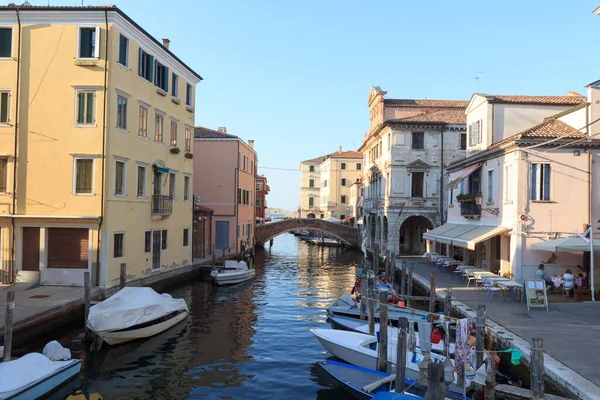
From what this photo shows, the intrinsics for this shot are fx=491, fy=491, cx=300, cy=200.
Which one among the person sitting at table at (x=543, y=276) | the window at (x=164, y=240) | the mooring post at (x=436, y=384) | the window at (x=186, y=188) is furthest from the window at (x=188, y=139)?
the mooring post at (x=436, y=384)

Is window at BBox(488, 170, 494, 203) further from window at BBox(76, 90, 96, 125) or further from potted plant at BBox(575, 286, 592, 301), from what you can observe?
window at BBox(76, 90, 96, 125)

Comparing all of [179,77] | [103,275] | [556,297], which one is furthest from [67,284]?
[556,297]

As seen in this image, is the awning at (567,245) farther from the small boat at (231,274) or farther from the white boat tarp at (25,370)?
the white boat tarp at (25,370)

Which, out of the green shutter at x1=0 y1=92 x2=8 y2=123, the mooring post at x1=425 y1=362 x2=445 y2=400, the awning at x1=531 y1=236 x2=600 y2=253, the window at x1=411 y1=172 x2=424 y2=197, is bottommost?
the mooring post at x1=425 y1=362 x2=445 y2=400

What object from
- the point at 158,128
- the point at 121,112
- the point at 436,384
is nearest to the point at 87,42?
the point at 121,112

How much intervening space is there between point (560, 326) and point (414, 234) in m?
28.1

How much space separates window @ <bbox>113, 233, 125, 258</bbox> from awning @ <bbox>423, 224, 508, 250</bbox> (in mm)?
13391

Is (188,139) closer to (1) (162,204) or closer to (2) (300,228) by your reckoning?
(1) (162,204)

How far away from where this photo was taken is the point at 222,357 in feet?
42.1

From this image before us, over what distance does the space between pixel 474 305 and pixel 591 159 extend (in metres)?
7.65

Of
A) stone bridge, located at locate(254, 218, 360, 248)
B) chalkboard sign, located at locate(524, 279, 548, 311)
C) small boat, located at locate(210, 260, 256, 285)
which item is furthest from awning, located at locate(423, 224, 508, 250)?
stone bridge, located at locate(254, 218, 360, 248)

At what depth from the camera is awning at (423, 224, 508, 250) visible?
1884 centimetres

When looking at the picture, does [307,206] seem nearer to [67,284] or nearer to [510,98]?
[510,98]

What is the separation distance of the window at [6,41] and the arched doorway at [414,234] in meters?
27.3
